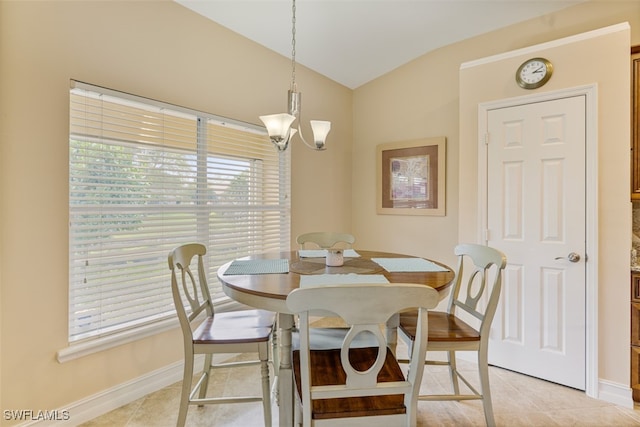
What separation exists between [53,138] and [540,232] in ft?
10.5

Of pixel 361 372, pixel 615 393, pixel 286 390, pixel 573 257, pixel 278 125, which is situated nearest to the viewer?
pixel 361 372

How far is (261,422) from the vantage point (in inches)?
76.5

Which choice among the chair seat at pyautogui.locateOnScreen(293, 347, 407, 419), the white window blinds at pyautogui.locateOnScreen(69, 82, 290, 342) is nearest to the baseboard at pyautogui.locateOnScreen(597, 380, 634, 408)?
the chair seat at pyautogui.locateOnScreen(293, 347, 407, 419)

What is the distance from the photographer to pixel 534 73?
2.40m

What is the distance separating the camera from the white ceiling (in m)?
2.50

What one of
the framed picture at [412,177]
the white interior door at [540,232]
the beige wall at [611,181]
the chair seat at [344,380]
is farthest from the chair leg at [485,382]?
the framed picture at [412,177]

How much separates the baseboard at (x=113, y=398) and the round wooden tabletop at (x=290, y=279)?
3.47ft

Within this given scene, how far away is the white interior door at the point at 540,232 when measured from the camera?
227 centimetres

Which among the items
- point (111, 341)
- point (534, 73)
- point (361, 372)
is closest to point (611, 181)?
point (534, 73)

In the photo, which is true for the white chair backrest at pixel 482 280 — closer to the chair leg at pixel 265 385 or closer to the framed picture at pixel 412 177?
the chair leg at pixel 265 385

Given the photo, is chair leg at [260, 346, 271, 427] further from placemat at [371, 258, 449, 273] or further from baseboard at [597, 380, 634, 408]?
baseboard at [597, 380, 634, 408]

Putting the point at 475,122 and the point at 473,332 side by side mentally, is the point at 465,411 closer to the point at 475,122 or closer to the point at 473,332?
the point at 473,332

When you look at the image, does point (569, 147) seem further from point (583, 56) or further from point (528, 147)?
point (583, 56)

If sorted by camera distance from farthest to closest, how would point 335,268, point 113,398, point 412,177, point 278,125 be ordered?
point 412,177
point 113,398
point 335,268
point 278,125
